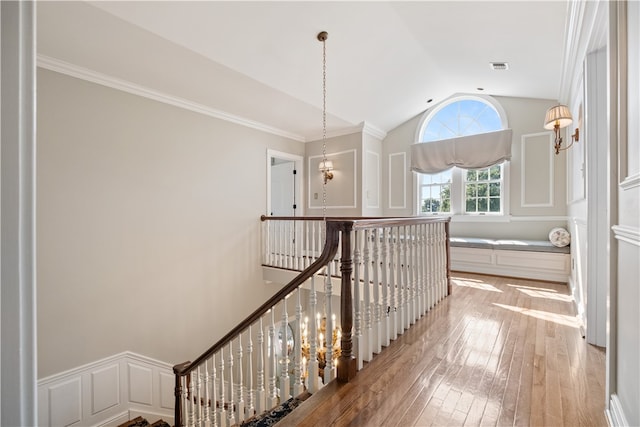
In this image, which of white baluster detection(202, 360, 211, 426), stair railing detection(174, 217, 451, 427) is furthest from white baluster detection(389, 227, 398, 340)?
white baluster detection(202, 360, 211, 426)

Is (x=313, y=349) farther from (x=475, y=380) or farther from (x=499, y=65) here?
(x=499, y=65)

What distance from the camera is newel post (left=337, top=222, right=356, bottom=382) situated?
1803mm

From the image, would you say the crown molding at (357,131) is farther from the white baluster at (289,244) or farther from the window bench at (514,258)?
the window bench at (514,258)

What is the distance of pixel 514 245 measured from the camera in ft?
14.9

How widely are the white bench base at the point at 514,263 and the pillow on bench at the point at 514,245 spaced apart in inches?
2.2

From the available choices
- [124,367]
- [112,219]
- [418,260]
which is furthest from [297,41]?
[124,367]

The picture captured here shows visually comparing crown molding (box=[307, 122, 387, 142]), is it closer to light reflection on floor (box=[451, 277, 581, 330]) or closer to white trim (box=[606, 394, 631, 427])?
light reflection on floor (box=[451, 277, 581, 330])

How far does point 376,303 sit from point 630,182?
58.4 inches

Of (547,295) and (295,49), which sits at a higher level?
(295,49)

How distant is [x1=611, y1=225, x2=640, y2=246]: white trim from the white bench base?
368 centimetres

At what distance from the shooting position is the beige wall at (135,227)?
9.94ft

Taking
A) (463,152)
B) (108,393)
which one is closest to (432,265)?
(463,152)

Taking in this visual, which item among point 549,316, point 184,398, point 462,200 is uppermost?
point 462,200

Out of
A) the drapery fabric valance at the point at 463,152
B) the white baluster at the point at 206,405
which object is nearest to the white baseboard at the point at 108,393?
the white baluster at the point at 206,405
